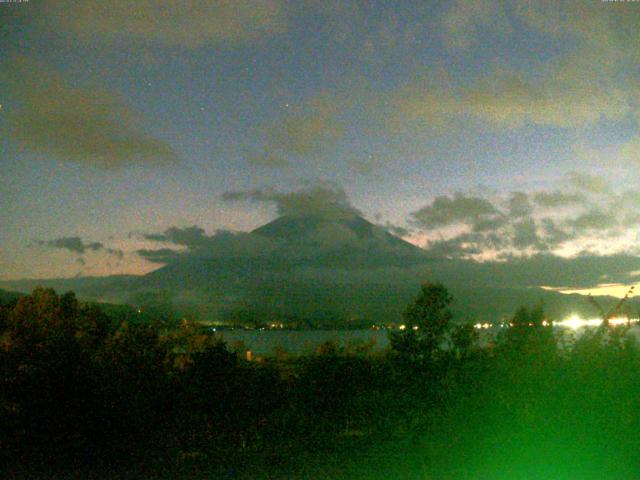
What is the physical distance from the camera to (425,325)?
635 inches

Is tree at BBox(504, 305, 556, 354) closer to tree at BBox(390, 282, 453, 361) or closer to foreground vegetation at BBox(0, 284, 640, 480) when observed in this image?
foreground vegetation at BBox(0, 284, 640, 480)

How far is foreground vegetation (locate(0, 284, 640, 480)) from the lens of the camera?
8.29 m

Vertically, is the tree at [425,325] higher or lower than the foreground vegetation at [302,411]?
higher

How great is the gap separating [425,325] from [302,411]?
202 inches

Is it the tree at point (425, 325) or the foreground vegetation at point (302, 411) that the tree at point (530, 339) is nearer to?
the foreground vegetation at point (302, 411)

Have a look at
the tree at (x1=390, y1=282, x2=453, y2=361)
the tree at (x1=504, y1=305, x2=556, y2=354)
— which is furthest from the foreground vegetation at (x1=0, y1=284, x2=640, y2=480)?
the tree at (x1=390, y1=282, x2=453, y2=361)

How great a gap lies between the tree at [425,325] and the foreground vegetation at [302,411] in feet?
8.78

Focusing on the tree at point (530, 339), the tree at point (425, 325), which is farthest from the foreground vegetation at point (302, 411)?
the tree at point (425, 325)

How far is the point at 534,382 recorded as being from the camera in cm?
870

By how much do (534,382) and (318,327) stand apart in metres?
34.6

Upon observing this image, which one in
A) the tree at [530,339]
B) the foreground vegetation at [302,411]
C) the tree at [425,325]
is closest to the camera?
the foreground vegetation at [302,411]

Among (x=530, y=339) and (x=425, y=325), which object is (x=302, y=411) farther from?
(x=425, y=325)

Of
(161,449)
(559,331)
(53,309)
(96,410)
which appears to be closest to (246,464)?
(161,449)

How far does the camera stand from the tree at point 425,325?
1600 centimetres
